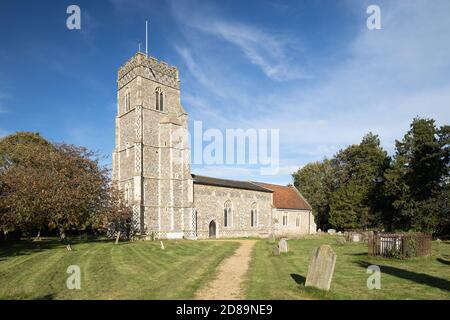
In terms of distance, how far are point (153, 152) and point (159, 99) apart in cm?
616

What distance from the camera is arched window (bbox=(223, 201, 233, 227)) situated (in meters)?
37.1

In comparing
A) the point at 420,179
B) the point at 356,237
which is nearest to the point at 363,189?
the point at 420,179

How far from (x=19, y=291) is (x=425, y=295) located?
36.5 feet

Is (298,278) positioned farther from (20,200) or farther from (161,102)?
(161,102)

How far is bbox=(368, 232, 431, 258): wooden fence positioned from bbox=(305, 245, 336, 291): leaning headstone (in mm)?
8558

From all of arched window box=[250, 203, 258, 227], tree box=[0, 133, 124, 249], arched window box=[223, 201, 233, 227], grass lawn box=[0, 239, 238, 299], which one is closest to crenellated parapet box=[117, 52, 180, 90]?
tree box=[0, 133, 124, 249]

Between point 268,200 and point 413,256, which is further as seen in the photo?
point 268,200

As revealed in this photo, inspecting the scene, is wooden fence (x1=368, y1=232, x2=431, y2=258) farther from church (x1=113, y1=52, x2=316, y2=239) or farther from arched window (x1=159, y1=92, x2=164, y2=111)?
arched window (x1=159, y1=92, x2=164, y2=111)

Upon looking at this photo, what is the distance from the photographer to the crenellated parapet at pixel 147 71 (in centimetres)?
3419

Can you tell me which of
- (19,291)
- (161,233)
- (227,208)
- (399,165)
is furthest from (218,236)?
(19,291)

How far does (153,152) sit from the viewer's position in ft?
110

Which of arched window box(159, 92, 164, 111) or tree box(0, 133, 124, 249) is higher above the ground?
arched window box(159, 92, 164, 111)

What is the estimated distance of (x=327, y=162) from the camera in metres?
56.7
